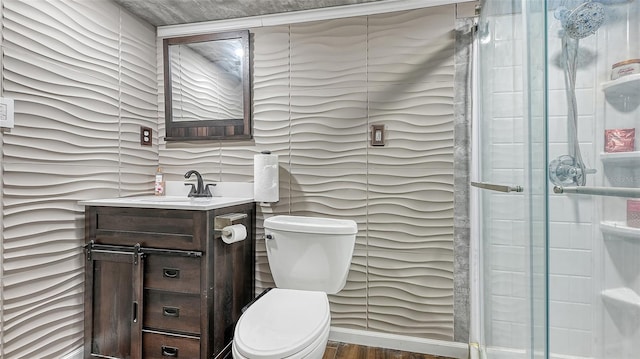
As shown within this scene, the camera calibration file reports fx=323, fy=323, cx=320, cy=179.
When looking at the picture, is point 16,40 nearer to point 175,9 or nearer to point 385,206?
point 175,9

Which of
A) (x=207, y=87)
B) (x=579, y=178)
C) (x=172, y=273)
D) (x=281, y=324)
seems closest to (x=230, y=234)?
(x=172, y=273)

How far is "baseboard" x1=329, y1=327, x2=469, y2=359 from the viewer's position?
1.92 meters

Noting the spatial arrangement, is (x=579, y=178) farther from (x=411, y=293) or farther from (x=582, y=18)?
(x=411, y=293)

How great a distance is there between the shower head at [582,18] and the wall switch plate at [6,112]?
214cm

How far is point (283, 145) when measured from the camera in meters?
2.17

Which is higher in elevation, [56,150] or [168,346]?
[56,150]

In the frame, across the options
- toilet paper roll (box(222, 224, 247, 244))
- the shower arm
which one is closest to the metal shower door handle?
the shower arm

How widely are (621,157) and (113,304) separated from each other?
2238 millimetres

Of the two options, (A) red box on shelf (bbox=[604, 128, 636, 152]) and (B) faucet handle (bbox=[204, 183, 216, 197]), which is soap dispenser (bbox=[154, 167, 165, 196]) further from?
(A) red box on shelf (bbox=[604, 128, 636, 152])

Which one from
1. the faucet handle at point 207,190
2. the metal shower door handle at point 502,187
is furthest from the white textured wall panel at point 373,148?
the metal shower door handle at point 502,187

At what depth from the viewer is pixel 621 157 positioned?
828 millimetres

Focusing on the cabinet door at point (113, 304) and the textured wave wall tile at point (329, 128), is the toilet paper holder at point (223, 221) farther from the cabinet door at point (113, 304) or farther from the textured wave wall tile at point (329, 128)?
the textured wave wall tile at point (329, 128)

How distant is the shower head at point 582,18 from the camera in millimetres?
880

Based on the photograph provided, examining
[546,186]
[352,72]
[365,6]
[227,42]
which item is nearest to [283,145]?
[352,72]
